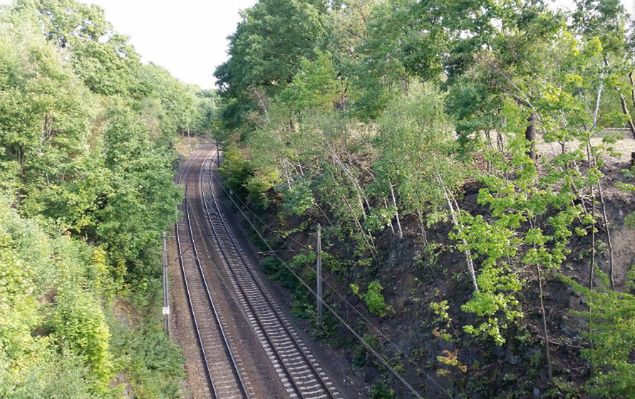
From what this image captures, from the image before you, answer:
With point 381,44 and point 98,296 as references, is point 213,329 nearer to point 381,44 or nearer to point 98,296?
point 98,296

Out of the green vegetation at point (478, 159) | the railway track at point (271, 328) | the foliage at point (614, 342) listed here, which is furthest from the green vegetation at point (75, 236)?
the foliage at point (614, 342)

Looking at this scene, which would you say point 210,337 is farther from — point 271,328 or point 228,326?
point 271,328

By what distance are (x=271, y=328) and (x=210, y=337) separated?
10.3 ft

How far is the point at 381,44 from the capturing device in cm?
2236

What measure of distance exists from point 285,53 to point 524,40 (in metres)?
24.7

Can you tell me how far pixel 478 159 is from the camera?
860 inches

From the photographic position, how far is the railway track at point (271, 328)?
64.4 ft

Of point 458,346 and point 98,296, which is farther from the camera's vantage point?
point 98,296

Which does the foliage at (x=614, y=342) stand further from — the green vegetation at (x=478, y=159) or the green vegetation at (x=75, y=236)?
the green vegetation at (x=75, y=236)

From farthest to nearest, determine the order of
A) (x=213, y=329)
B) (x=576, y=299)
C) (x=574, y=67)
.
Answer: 1. (x=213, y=329)
2. (x=576, y=299)
3. (x=574, y=67)

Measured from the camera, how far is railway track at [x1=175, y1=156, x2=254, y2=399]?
19578mm

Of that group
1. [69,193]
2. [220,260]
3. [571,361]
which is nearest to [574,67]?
[571,361]

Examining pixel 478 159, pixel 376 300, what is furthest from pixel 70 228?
pixel 478 159

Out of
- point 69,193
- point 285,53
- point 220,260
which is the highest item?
point 285,53
